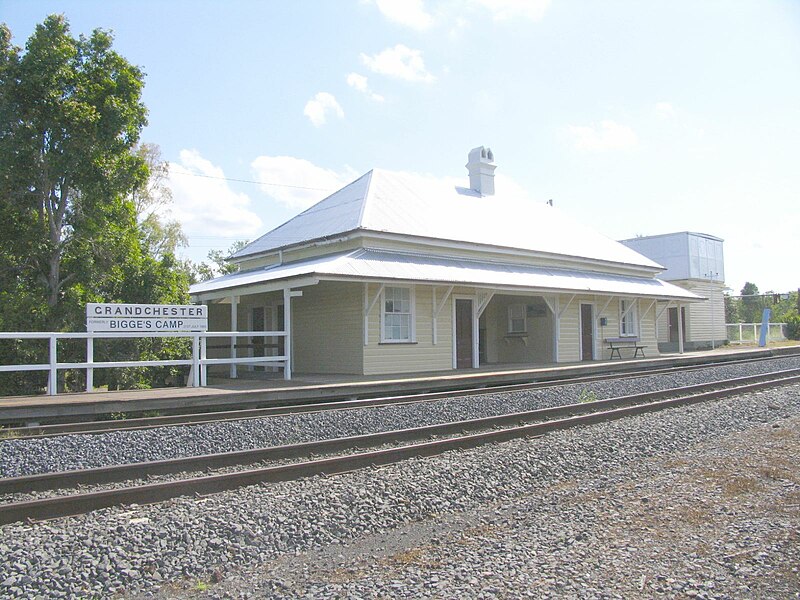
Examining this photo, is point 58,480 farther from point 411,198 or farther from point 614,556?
point 411,198

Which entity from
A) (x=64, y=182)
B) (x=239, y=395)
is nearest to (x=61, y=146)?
(x=64, y=182)

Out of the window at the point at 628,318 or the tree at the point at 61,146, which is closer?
the tree at the point at 61,146

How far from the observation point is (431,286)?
17.0m

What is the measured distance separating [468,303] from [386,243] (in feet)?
9.60

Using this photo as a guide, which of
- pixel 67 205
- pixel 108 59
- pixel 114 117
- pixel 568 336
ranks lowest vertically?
pixel 568 336

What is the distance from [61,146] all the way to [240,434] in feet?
35.3

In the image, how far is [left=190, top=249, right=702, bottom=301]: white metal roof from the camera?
587 inches

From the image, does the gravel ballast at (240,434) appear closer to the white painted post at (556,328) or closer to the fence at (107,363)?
the fence at (107,363)

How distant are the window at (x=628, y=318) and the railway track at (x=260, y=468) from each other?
13572 mm

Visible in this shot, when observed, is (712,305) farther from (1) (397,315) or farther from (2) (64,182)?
(2) (64,182)

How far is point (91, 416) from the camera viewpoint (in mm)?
10539

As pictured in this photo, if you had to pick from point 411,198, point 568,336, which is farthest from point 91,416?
point 568,336

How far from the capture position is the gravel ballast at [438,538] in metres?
4.25

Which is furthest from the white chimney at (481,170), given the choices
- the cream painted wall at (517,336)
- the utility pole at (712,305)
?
the utility pole at (712,305)
